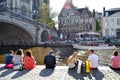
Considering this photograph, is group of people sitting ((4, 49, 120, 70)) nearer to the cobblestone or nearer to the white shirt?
the white shirt

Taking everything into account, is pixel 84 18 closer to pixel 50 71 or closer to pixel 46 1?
pixel 46 1

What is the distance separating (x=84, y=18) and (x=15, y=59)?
6518 centimetres

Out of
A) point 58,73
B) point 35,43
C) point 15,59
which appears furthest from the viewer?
point 35,43

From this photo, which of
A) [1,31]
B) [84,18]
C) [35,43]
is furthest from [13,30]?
[84,18]

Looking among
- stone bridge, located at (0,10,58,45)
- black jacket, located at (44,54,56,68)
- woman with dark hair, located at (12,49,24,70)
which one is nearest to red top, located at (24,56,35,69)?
woman with dark hair, located at (12,49,24,70)

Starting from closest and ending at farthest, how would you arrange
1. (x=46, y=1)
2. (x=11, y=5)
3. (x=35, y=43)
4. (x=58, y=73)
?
(x=58, y=73)
(x=35, y=43)
(x=11, y=5)
(x=46, y=1)

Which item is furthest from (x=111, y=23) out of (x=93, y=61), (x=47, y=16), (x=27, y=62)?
(x=27, y=62)


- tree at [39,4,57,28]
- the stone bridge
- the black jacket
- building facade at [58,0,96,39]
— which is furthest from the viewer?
building facade at [58,0,96,39]

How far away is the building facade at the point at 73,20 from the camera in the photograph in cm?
7981

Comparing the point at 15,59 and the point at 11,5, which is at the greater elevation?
the point at 11,5

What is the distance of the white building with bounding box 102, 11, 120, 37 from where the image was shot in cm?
7275

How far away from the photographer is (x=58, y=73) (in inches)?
577

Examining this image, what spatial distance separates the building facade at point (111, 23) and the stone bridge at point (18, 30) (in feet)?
57.8

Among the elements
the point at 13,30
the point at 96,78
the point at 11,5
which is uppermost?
the point at 11,5
